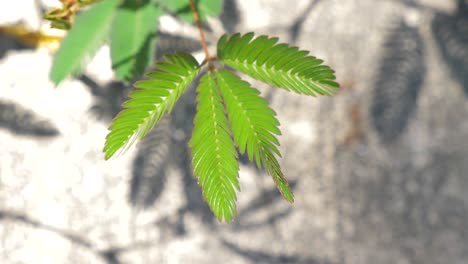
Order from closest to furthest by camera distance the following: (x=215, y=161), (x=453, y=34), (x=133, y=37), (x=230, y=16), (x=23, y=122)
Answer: (x=215, y=161) → (x=133, y=37) → (x=23, y=122) → (x=230, y=16) → (x=453, y=34)

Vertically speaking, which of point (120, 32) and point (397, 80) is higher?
point (397, 80)

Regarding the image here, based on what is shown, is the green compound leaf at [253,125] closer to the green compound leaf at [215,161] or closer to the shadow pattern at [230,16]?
the green compound leaf at [215,161]

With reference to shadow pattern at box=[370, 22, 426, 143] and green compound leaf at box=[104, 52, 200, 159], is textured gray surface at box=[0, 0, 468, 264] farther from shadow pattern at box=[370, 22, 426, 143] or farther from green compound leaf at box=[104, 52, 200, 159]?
green compound leaf at box=[104, 52, 200, 159]

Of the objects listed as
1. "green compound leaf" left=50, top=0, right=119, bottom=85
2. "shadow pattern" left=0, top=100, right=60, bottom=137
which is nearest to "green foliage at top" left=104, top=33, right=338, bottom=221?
"green compound leaf" left=50, top=0, right=119, bottom=85

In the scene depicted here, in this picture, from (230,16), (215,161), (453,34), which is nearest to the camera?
(215,161)

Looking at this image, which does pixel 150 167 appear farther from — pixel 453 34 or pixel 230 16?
pixel 453 34

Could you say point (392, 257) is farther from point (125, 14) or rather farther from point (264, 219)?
point (125, 14)

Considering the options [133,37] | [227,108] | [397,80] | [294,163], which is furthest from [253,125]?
[397,80]
